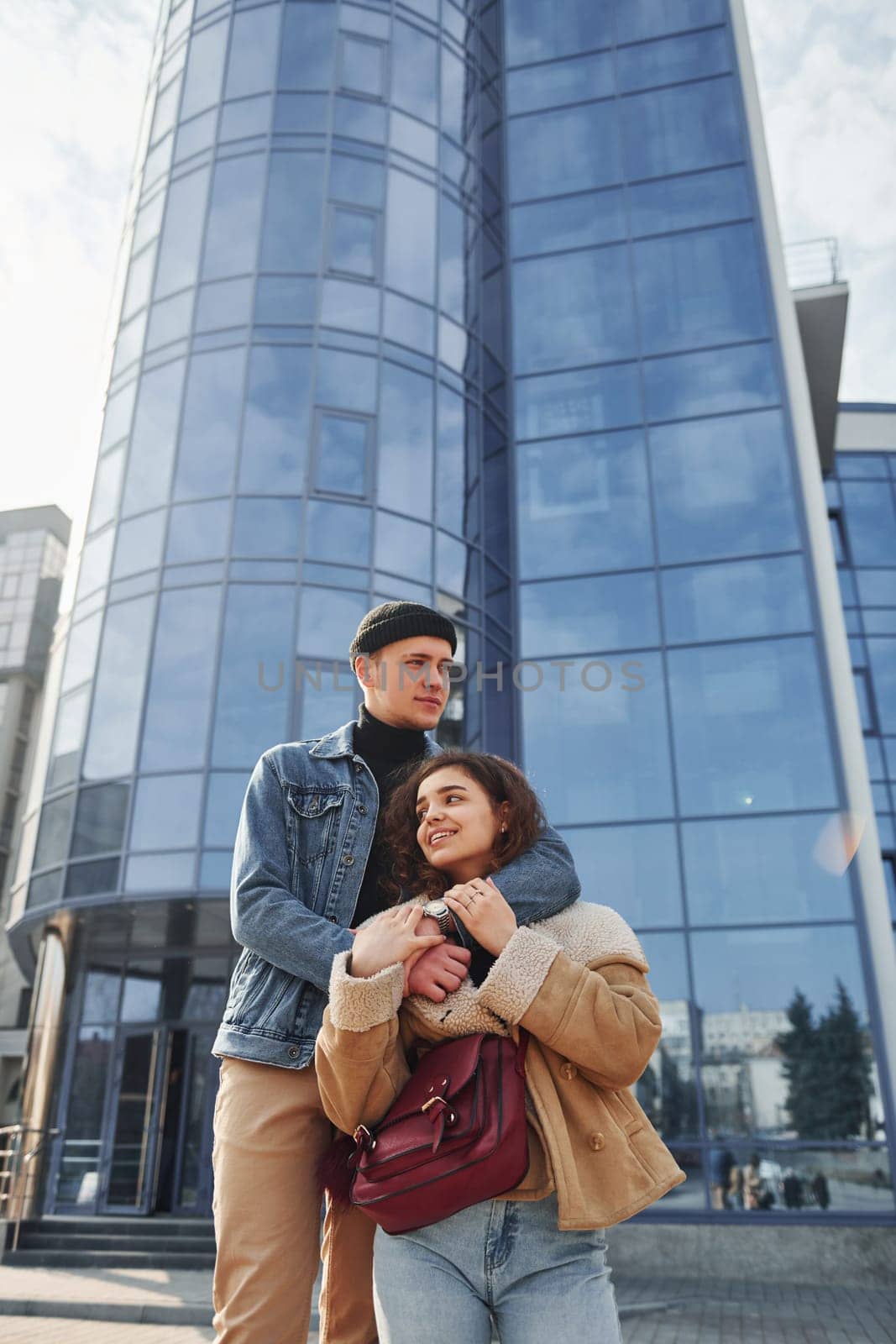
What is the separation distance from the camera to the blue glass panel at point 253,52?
1580 centimetres

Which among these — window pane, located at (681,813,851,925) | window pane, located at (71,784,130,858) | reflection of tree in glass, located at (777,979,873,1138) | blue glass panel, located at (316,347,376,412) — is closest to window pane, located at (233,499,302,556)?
blue glass panel, located at (316,347,376,412)

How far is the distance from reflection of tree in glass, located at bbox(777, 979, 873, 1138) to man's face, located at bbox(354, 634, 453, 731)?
10161 millimetres

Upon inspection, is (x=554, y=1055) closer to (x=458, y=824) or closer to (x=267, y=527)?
(x=458, y=824)

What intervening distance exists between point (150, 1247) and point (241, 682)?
6.39 metres

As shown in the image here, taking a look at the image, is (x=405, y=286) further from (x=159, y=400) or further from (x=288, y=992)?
(x=288, y=992)

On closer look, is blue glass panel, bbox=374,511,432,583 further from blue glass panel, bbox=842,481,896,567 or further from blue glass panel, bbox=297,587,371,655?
blue glass panel, bbox=842,481,896,567

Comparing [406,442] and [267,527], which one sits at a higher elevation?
[406,442]

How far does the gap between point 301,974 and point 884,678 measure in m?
21.8

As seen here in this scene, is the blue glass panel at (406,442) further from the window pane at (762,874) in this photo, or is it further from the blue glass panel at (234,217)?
the window pane at (762,874)

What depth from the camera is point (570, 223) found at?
16.1 meters

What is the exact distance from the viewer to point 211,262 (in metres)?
14.8

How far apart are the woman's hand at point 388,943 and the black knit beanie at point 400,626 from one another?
2.78 ft

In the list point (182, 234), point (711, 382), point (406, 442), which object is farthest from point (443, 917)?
point (182, 234)

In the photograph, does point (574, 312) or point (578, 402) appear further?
point (574, 312)
